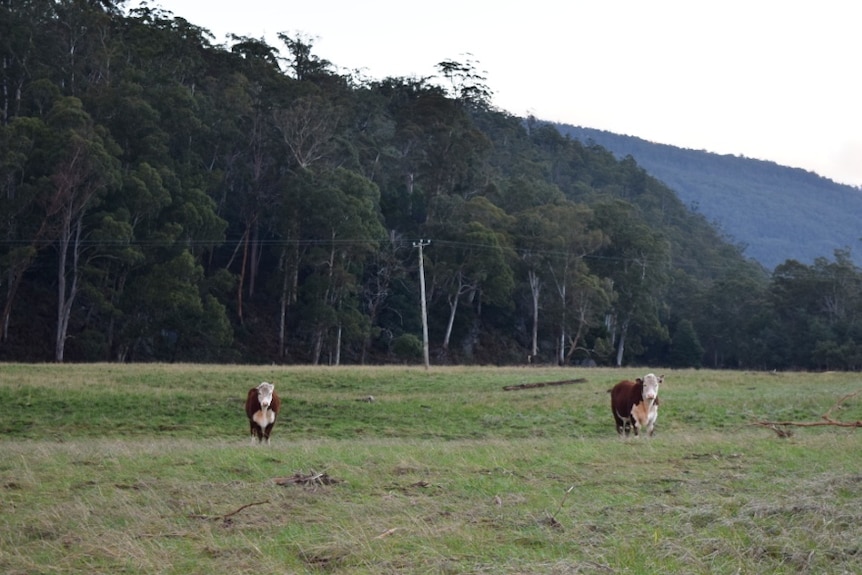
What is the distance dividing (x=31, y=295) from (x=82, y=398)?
30031 mm

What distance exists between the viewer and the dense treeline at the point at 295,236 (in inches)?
1954

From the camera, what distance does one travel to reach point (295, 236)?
5781cm

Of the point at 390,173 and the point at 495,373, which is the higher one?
the point at 390,173

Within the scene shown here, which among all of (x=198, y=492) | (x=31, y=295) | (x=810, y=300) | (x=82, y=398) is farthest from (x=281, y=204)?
(x=198, y=492)

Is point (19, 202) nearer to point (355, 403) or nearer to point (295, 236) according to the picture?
point (295, 236)

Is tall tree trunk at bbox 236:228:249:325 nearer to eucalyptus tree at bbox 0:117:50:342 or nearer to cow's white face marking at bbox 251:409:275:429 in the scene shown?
eucalyptus tree at bbox 0:117:50:342

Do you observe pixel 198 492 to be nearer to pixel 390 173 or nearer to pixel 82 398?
pixel 82 398

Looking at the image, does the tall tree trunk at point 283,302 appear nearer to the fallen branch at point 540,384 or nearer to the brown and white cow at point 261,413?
the fallen branch at point 540,384

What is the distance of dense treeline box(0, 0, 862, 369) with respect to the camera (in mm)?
49625

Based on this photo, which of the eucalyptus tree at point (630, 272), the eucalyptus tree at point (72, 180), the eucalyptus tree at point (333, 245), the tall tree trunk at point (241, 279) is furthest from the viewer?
the eucalyptus tree at point (630, 272)

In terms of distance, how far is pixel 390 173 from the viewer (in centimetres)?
7356

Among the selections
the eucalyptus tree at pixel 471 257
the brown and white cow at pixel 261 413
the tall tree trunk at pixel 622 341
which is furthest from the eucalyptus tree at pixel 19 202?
the tall tree trunk at pixel 622 341

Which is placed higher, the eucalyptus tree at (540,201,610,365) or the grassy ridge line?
the eucalyptus tree at (540,201,610,365)

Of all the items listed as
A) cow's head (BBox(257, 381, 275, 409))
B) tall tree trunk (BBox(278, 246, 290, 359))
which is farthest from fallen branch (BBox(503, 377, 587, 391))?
tall tree trunk (BBox(278, 246, 290, 359))
